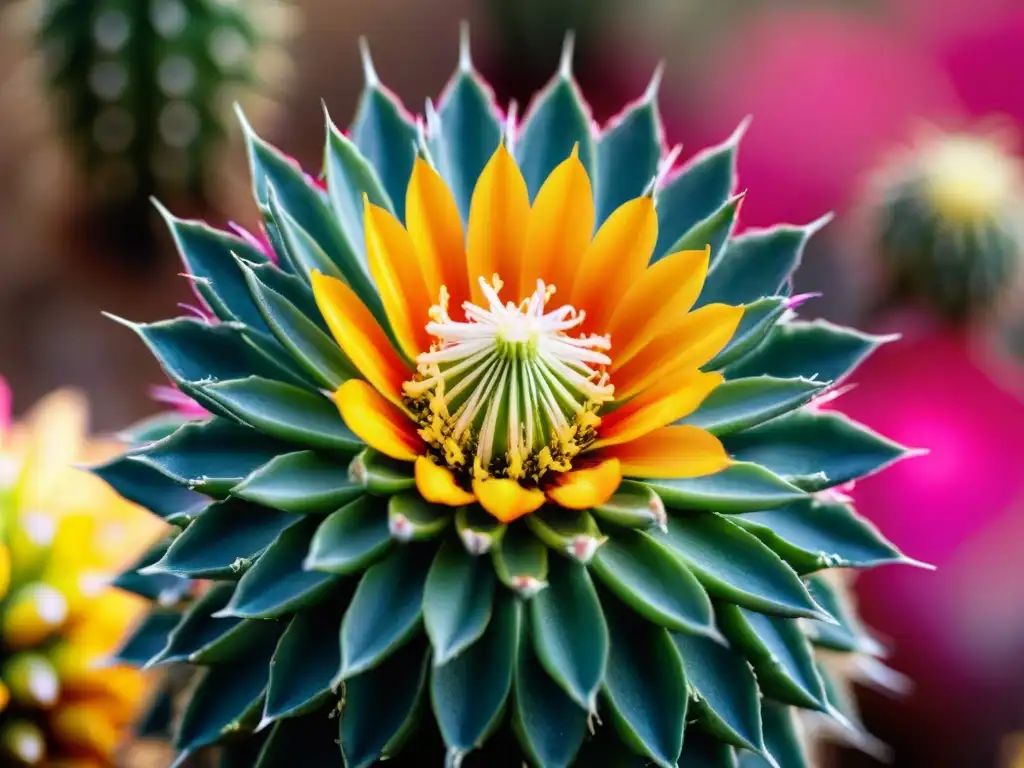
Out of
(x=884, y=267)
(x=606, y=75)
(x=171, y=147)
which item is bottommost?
(x=884, y=267)

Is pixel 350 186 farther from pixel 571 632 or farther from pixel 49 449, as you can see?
pixel 49 449

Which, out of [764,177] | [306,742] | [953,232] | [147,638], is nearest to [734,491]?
[306,742]

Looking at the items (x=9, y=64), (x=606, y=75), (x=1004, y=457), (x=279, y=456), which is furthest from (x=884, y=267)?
(x=9, y=64)

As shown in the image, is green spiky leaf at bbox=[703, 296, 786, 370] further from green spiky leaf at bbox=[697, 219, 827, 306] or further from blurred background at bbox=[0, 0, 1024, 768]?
blurred background at bbox=[0, 0, 1024, 768]

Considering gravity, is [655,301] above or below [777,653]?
above

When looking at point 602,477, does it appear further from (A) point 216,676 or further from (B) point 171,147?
(B) point 171,147

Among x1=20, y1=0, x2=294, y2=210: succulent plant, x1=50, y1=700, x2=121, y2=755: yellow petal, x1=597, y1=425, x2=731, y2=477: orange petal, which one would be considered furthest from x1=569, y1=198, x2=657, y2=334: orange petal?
x1=20, y1=0, x2=294, y2=210: succulent plant
